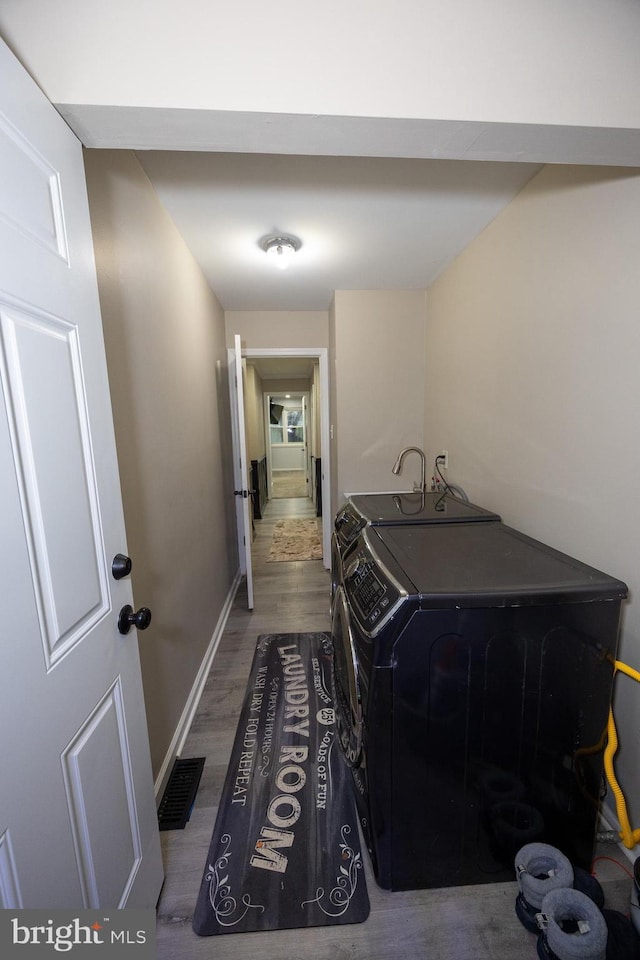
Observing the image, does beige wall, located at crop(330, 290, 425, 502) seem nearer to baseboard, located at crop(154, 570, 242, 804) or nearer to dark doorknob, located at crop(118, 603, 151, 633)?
baseboard, located at crop(154, 570, 242, 804)

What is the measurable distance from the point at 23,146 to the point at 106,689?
1.10 metres

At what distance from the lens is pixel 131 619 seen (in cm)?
89

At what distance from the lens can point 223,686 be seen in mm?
1934

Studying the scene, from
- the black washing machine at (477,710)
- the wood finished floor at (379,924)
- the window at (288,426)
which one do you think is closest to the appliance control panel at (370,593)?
the black washing machine at (477,710)

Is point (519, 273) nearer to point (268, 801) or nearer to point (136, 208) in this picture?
point (136, 208)

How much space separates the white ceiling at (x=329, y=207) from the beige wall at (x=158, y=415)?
16 cm

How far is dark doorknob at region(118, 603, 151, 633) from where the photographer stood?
88cm

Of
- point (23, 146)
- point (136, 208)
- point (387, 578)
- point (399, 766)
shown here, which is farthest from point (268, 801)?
point (136, 208)

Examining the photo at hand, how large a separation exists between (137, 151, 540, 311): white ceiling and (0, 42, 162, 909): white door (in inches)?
32.7

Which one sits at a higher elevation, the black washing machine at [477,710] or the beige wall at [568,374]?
the beige wall at [568,374]

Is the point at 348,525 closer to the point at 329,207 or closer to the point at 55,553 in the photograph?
the point at 55,553

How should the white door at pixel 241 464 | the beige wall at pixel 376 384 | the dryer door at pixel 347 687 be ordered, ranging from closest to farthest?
the dryer door at pixel 347 687 < the white door at pixel 241 464 < the beige wall at pixel 376 384

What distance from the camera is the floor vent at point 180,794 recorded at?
127 centimetres

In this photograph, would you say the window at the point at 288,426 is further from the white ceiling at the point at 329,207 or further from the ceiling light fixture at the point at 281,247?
the ceiling light fixture at the point at 281,247
